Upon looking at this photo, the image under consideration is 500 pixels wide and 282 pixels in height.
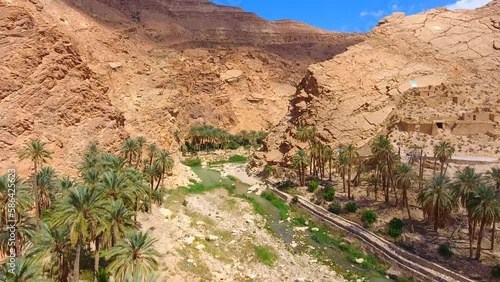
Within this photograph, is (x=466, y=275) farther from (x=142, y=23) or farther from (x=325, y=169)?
(x=142, y=23)

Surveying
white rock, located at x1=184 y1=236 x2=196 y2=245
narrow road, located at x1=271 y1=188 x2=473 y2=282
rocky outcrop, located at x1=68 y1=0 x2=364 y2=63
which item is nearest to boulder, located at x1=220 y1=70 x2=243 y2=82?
rocky outcrop, located at x1=68 y1=0 x2=364 y2=63

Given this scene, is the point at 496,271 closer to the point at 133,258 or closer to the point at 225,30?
the point at 133,258

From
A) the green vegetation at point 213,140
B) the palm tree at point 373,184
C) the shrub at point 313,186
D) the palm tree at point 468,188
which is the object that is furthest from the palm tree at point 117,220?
the green vegetation at point 213,140

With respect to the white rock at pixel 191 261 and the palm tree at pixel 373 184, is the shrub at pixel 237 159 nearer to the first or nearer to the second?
the palm tree at pixel 373 184

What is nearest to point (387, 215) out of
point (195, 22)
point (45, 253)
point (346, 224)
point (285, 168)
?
point (346, 224)

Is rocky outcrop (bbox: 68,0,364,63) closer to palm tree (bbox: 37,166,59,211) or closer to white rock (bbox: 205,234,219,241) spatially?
white rock (bbox: 205,234,219,241)
